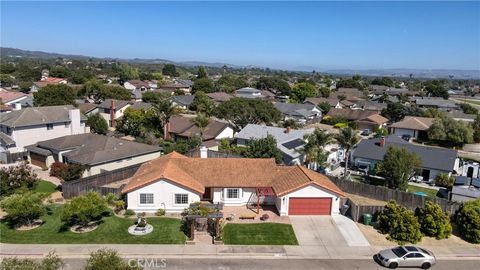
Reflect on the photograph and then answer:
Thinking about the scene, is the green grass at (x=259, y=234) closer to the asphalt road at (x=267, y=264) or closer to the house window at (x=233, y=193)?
the asphalt road at (x=267, y=264)

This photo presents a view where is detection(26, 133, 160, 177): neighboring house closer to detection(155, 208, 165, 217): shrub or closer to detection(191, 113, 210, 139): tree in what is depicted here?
detection(191, 113, 210, 139): tree

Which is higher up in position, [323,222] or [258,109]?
[258,109]

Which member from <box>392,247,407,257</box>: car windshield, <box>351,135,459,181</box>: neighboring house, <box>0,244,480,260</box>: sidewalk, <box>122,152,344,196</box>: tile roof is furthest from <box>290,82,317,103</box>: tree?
<box>392,247,407,257</box>: car windshield

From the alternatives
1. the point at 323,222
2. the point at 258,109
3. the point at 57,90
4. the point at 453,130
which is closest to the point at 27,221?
the point at 323,222

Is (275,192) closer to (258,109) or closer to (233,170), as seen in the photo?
(233,170)

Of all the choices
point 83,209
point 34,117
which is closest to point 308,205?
point 83,209

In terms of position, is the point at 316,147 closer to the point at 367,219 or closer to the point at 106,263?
the point at 367,219
